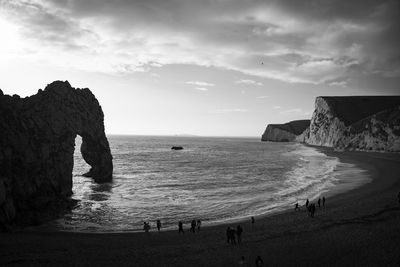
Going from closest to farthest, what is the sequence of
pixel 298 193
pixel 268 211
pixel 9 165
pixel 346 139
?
1. pixel 9 165
2. pixel 268 211
3. pixel 298 193
4. pixel 346 139

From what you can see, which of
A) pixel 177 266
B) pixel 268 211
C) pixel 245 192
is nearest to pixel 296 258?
pixel 177 266

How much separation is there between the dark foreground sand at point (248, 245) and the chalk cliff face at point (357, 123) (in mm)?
83711

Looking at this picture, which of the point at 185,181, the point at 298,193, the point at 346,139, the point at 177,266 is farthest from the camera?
the point at 346,139

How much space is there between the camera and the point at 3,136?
2931 centimetres

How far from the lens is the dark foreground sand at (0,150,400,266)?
17.2 meters

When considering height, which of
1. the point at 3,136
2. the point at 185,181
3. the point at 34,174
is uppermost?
the point at 3,136

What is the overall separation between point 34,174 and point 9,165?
131 inches

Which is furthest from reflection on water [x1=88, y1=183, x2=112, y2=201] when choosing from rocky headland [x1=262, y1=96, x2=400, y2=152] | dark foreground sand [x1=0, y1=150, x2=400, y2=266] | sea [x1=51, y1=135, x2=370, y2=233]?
rocky headland [x1=262, y1=96, x2=400, y2=152]

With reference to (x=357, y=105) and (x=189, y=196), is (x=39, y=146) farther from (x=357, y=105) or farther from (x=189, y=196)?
(x=357, y=105)

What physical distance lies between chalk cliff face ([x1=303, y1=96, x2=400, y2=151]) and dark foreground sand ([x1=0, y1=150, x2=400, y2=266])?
8371 cm

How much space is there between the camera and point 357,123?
12144 cm

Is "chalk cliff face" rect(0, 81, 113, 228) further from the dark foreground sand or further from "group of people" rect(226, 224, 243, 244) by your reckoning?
"group of people" rect(226, 224, 243, 244)

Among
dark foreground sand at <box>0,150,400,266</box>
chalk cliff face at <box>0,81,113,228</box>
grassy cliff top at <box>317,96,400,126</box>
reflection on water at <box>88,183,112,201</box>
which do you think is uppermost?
grassy cliff top at <box>317,96,400,126</box>

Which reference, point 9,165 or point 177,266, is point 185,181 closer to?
point 9,165
